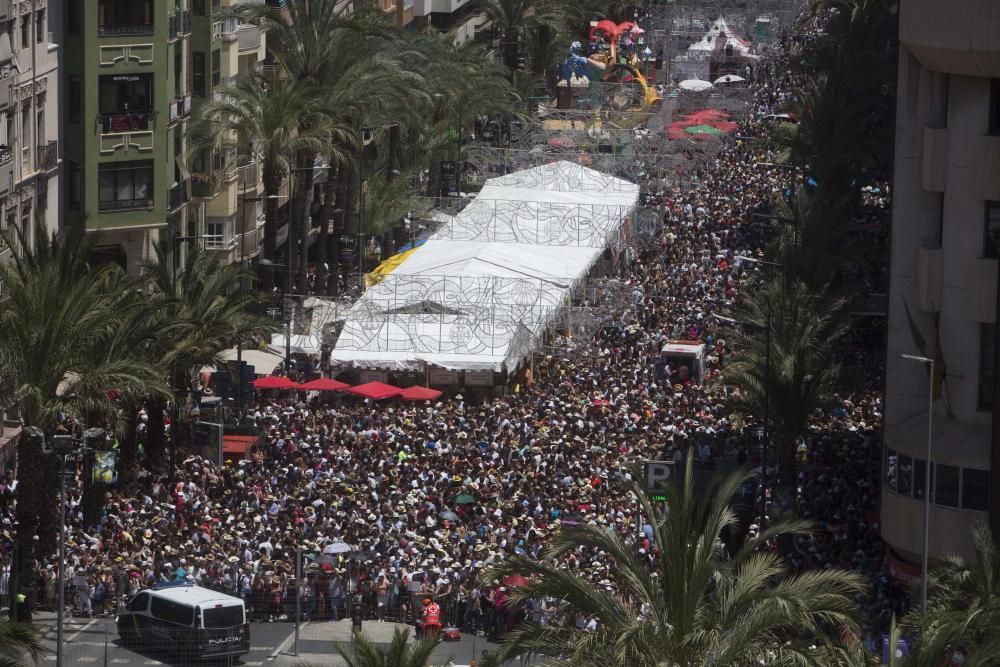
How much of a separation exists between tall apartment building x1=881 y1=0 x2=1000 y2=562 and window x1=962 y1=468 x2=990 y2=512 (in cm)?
2

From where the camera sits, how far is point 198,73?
70.2 metres

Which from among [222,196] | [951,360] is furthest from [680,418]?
[222,196]

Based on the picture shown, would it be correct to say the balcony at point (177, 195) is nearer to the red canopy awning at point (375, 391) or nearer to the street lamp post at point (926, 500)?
the red canopy awning at point (375, 391)

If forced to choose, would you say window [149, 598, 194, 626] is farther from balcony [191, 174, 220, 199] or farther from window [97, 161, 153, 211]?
balcony [191, 174, 220, 199]

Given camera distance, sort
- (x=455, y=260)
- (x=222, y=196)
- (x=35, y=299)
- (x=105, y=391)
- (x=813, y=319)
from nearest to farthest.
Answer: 1. (x=35, y=299)
2. (x=105, y=391)
3. (x=813, y=319)
4. (x=455, y=260)
5. (x=222, y=196)

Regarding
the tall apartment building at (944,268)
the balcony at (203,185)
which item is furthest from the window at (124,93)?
the tall apartment building at (944,268)

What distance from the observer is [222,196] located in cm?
7200

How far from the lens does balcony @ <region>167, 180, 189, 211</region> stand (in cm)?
6738

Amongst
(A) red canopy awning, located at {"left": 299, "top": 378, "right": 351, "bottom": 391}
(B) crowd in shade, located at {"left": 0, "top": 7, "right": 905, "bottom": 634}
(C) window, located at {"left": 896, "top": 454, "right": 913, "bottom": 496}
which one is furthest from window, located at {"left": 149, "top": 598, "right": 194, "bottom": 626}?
(A) red canopy awning, located at {"left": 299, "top": 378, "right": 351, "bottom": 391}

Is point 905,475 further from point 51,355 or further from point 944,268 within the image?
point 51,355

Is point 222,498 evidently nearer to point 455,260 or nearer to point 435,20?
point 455,260

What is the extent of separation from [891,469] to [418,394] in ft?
51.3

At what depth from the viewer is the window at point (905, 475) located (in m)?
42.2

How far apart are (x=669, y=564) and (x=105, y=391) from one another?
2002cm
